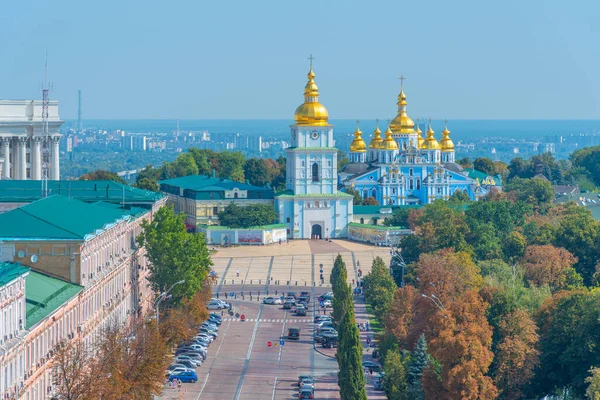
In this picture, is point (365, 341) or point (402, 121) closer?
point (365, 341)

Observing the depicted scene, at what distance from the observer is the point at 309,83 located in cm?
Result: 13688

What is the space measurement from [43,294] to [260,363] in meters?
16.4

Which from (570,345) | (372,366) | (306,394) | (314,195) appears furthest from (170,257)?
(314,195)

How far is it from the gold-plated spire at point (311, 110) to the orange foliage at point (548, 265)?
54.0 meters

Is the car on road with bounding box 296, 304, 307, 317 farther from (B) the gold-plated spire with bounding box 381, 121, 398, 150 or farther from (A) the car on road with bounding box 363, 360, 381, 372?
(B) the gold-plated spire with bounding box 381, 121, 398, 150

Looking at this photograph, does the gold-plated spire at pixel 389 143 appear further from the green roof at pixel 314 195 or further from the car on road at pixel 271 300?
the car on road at pixel 271 300

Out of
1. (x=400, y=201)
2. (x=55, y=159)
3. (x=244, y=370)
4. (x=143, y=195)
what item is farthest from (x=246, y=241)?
(x=244, y=370)

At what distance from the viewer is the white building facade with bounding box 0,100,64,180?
379ft

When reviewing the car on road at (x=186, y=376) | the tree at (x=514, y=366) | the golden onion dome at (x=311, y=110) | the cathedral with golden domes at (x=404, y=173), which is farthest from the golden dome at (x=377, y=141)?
the tree at (x=514, y=366)

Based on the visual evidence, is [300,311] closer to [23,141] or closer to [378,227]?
[23,141]

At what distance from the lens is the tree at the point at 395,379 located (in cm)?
5556

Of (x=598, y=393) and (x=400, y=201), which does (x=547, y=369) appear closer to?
(x=598, y=393)

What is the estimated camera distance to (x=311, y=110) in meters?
134

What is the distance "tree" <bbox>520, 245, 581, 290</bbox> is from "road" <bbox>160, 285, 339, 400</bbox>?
1162 centimetres
